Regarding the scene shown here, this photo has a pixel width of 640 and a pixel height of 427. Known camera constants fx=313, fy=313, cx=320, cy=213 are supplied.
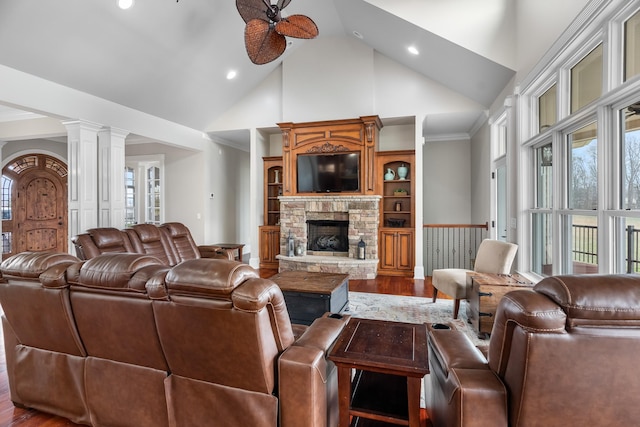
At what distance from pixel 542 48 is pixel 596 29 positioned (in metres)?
0.76

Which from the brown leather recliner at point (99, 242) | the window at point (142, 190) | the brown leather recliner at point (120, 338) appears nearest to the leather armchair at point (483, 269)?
the brown leather recliner at point (120, 338)

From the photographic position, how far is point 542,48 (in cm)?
293

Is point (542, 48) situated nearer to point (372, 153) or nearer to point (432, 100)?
point (432, 100)

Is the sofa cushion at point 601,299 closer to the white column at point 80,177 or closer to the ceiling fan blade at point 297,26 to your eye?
the ceiling fan blade at point 297,26

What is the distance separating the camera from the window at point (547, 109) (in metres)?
3.02

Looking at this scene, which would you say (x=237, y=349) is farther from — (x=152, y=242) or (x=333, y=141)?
(x=333, y=141)

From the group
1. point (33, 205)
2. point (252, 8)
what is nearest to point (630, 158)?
point (252, 8)

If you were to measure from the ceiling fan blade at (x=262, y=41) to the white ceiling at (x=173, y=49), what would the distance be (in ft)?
4.62

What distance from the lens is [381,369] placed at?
125cm

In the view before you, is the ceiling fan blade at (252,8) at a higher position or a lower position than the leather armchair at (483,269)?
higher

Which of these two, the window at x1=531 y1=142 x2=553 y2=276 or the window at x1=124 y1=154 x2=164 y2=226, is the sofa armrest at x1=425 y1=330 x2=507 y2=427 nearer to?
the window at x1=531 y1=142 x2=553 y2=276

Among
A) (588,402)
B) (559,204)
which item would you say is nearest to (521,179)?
(559,204)

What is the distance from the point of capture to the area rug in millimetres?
3477

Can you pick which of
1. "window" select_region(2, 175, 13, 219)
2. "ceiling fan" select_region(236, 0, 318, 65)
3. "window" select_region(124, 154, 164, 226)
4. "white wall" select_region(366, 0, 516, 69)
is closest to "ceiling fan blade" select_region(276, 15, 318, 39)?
"ceiling fan" select_region(236, 0, 318, 65)
